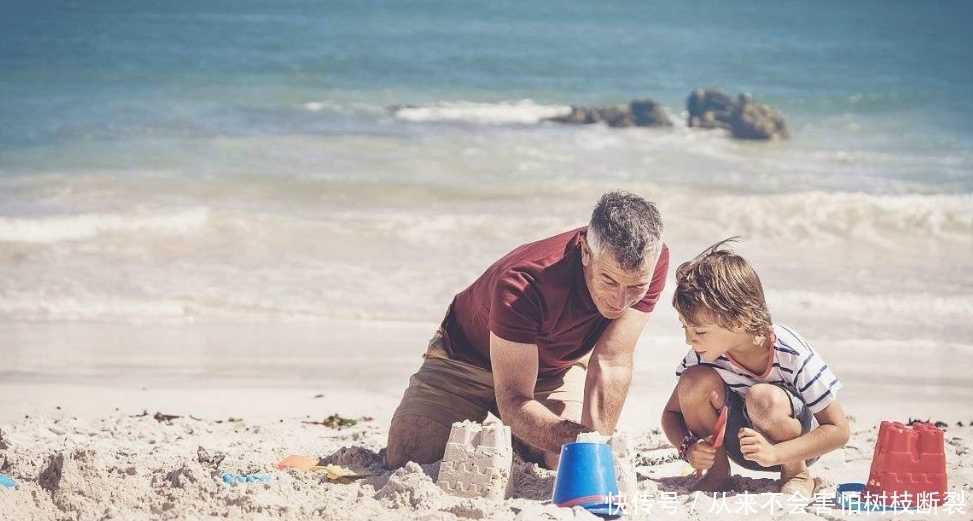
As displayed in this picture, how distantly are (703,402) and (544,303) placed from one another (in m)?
0.65

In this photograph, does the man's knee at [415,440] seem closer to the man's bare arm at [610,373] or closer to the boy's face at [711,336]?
the man's bare arm at [610,373]

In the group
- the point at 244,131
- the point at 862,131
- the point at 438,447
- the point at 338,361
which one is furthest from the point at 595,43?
the point at 438,447

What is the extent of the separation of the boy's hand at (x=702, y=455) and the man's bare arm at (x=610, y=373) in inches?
14.6

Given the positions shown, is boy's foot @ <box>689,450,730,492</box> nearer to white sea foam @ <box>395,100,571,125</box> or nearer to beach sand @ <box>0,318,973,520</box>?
beach sand @ <box>0,318,973,520</box>

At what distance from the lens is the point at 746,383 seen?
386 centimetres

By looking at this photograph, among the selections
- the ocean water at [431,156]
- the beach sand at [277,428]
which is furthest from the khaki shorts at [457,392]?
the ocean water at [431,156]

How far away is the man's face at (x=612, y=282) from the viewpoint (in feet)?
12.2

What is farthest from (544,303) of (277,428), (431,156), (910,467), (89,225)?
(431,156)

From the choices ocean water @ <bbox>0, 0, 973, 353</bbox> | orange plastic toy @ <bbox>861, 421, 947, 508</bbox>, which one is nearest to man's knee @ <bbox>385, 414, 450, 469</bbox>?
orange plastic toy @ <bbox>861, 421, 947, 508</bbox>

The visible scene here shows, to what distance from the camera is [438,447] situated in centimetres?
446

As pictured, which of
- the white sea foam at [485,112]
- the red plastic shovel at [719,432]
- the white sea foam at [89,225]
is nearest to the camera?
the red plastic shovel at [719,432]

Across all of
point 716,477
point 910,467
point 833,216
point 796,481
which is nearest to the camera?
point 910,467

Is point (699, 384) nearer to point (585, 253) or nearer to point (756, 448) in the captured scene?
point (756, 448)

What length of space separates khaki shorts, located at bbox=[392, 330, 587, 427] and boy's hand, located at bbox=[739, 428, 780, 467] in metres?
1.06
